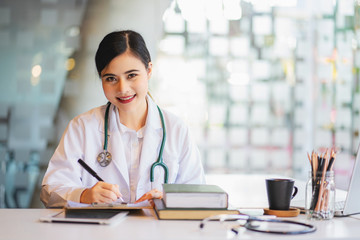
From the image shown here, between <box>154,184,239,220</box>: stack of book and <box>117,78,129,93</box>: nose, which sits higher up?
<box>117,78,129,93</box>: nose

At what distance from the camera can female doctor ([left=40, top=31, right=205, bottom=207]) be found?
6.23 ft

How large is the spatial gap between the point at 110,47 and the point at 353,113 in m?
3.46

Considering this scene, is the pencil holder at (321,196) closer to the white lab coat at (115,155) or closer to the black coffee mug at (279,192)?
the black coffee mug at (279,192)

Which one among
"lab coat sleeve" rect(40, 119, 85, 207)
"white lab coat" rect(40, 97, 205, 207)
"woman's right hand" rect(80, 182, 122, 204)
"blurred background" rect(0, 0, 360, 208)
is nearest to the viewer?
"woman's right hand" rect(80, 182, 122, 204)

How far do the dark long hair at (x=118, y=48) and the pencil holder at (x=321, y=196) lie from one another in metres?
0.90

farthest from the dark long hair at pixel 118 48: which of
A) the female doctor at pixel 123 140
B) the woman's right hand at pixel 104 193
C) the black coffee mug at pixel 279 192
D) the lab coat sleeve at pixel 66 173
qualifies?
the black coffee mug at pixel 279 192

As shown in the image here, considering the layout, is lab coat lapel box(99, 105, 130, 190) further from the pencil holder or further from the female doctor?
the pencil holder

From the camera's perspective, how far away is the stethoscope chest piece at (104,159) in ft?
6.23

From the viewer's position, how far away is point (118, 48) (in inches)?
75.7

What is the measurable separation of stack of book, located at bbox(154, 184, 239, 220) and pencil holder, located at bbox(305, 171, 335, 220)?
249 millimetres

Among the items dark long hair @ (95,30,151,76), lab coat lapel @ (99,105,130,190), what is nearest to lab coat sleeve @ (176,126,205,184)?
lab coat lapel @ (99,105,130,190)

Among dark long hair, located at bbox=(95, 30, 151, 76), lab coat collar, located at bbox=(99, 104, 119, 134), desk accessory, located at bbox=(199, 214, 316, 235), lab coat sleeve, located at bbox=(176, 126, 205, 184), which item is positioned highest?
dark long hair, located at bbox=(95, 30, 151, 76)

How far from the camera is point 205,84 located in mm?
4449

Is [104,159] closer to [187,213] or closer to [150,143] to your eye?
[150,143]
